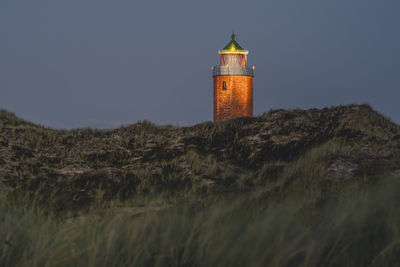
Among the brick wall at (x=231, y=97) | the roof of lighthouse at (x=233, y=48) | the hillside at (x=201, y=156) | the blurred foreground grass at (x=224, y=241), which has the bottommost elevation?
the blurred foreground grass at (x=224, y=241)

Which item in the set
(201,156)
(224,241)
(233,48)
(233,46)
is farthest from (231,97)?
(224,241)

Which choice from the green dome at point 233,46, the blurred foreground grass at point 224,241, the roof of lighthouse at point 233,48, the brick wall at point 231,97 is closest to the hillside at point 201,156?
the blurred foreground grass at point 224,241

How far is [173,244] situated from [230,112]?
4521 cm

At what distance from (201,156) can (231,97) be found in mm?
38383

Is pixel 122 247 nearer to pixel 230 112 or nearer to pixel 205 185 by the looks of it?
pixel 205 185

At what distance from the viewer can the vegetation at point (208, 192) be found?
390 centimetres

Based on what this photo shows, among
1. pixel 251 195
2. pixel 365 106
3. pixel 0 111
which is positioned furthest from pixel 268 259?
pixel 0 111

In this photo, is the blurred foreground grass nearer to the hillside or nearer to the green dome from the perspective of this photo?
the hillside

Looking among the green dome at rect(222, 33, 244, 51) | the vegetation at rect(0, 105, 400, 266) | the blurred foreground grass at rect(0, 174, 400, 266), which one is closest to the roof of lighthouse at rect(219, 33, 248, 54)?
the green dome at rect(222, 33, 244, 51)

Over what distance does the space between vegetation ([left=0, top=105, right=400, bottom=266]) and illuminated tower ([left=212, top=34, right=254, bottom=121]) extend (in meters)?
35.6

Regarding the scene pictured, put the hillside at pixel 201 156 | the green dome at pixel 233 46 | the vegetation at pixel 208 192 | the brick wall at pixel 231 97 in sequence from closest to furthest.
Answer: the vegetation at pixel 208 192 < the hillside at pixel 201 156 < the brick wall at pixel 231 97 < the green dome at pixel 233 46

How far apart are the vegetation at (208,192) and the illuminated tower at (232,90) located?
35575mm

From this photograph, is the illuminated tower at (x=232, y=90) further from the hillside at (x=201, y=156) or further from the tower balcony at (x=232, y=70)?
the hillside at (x=201, y=156)

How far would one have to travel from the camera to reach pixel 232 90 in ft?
160
